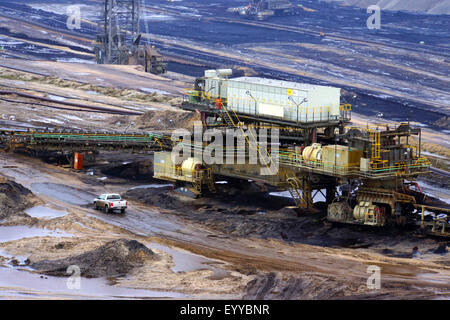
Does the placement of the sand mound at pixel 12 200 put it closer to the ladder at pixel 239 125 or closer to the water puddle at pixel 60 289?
the water puddle at pixel 60 289

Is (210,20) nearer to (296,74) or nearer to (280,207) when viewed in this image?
(296,74)

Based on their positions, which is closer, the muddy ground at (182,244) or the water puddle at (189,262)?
the muddy ground at (182,244)

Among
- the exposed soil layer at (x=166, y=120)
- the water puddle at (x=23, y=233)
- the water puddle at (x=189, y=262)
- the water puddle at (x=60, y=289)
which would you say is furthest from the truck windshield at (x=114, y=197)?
the exposed soil layer at (x=166, y=120)

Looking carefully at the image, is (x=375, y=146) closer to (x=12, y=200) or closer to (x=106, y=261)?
(x=106, y=261)

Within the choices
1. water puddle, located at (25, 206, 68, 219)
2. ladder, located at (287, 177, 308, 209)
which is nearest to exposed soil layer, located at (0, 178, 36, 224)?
→ water puddle, located at (25, 206, 68, 219)

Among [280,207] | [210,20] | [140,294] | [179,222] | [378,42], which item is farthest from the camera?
[210,20]

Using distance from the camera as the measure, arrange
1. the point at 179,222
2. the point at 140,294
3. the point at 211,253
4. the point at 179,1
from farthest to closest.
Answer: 1. the point at 179,1
2. the point at 179,222
3. the point at 211,253
4. the point at 140,294

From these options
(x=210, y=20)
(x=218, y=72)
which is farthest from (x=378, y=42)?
(x=218, y=72)
